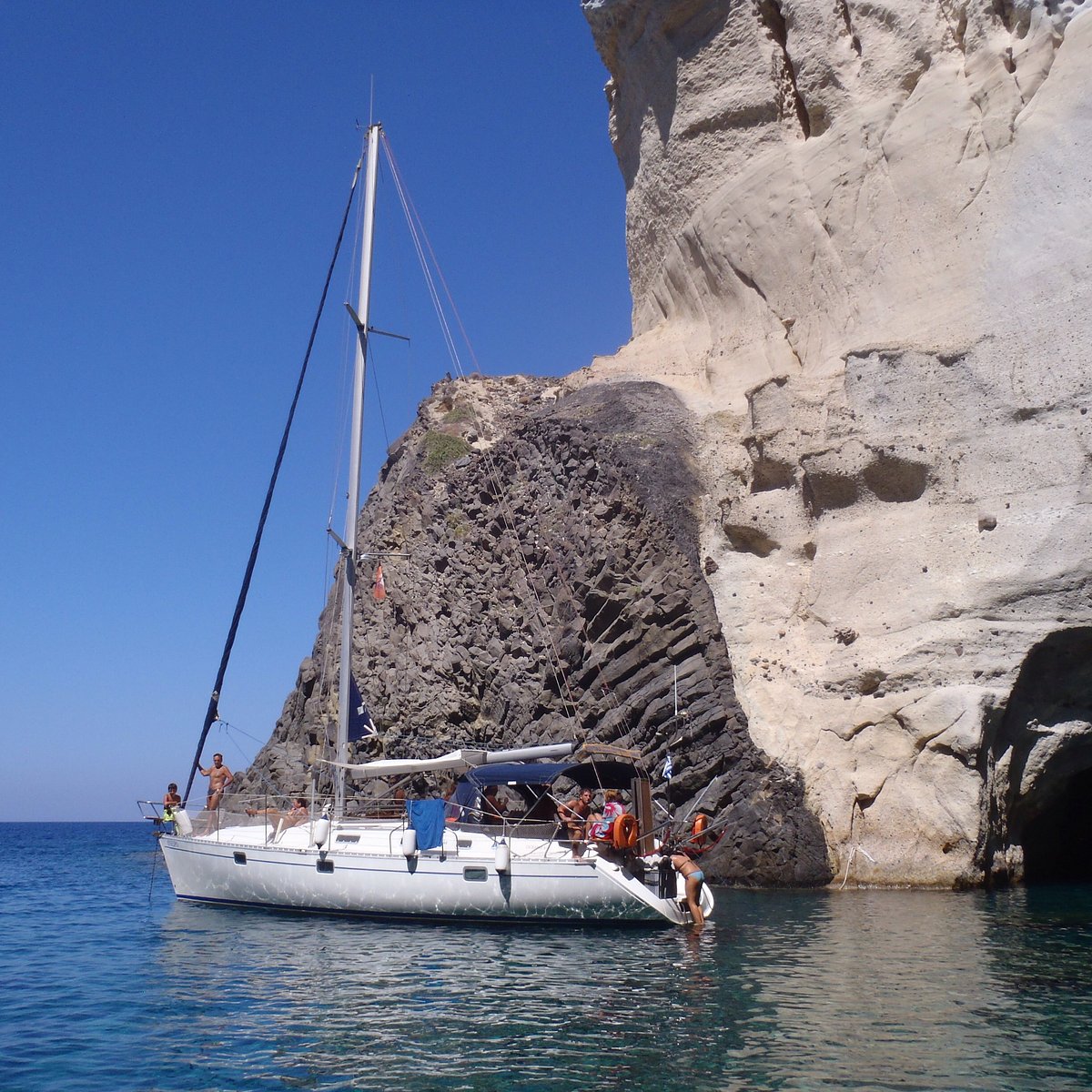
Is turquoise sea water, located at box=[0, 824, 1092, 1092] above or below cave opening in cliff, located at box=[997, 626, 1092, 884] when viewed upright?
below

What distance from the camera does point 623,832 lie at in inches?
605

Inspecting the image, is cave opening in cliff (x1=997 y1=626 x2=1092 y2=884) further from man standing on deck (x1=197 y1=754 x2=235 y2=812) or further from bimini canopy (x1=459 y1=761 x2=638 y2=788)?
man standing on deck (x1=197 y1=754 x2=235 y2=812)

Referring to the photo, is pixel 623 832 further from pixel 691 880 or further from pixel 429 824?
pixel 429 824

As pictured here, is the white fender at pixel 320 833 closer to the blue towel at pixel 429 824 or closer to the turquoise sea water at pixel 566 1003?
the turquoise sea water at pixel 566 1003

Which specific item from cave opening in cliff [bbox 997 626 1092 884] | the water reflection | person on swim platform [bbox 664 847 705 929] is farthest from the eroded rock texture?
the water reflection

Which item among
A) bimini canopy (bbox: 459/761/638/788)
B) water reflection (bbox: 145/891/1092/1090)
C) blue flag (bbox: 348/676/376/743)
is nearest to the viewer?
water reflection (bbox: 145/891/1092/1090)

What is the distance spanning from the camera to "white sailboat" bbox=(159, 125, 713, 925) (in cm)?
1552

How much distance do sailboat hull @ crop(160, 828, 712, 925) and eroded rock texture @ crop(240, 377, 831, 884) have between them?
576 cm

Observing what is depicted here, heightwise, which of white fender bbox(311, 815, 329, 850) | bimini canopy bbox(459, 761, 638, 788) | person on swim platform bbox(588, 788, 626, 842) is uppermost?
bimini canopy bbox(459, 761, 638, 788)

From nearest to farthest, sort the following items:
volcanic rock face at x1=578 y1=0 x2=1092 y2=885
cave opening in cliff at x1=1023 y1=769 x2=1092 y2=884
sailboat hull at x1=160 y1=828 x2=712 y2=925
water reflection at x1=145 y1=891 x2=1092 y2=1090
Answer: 1. water reflection at x1=145 y1=891 x2=1092 y2=1090
2. sailboat hull at x1=160 y1=828 x2=712 y2=925
3. volcanic rock face at x1=578 y1=0 x2=1092 y2=885
4. cave opening in cliff at x1=1023 y1=769 x2=1092 y2=884

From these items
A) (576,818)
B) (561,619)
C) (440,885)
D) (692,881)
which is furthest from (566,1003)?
(561,619)

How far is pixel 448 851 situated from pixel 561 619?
9687mm

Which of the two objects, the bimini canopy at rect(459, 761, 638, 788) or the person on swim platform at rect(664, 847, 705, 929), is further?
the bimini canopy at rect(459, 761, 638, 788)

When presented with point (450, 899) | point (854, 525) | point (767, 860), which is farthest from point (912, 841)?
point (450, 899)
